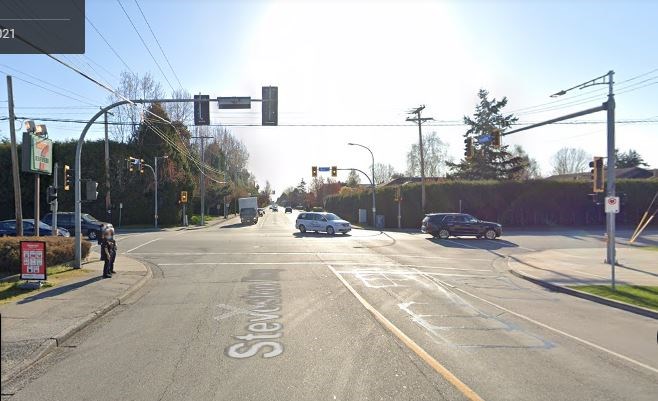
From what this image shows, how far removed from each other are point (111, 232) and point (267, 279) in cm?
495

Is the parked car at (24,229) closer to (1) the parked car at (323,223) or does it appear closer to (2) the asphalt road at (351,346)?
(2) the asphalt road at (351,346)

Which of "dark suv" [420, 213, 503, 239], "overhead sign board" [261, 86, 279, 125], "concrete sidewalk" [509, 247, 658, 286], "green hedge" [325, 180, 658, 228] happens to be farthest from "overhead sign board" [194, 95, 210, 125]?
"green hedge" [325, 180, 658, 228]

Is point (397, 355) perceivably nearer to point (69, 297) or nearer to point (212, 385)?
point (212, 385)

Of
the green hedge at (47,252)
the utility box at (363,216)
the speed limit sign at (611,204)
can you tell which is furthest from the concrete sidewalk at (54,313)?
the utility box at (363,216)

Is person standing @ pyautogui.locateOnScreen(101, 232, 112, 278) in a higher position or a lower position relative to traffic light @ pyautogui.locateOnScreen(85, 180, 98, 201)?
lower

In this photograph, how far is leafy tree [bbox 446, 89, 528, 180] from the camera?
66.2 m

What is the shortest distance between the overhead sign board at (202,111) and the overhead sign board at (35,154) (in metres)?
5.11

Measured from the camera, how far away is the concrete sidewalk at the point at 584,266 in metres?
16.2

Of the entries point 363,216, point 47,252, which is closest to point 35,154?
point 47,252

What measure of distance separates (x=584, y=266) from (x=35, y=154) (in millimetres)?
20264

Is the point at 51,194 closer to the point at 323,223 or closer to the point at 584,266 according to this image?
the point at 584,266

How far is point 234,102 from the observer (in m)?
18.1

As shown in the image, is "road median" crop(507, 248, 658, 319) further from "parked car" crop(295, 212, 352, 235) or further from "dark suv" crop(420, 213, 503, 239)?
"parked car" crop(295, 212, 352, 235)

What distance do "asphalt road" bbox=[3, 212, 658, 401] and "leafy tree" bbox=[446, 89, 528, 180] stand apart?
5340cm
